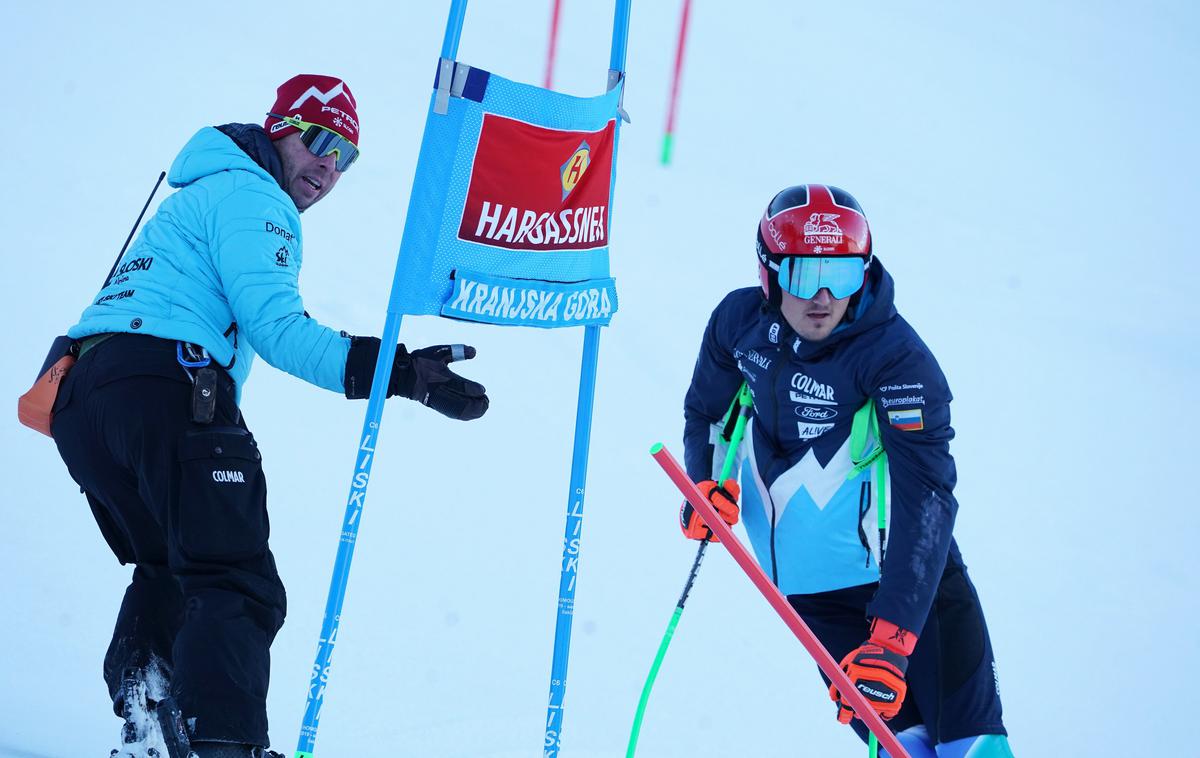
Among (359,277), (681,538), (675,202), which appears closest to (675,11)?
(675,202)

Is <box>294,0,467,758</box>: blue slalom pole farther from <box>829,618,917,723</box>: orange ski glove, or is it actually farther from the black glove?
<box>829,618,917,723</box>: orange ski glove

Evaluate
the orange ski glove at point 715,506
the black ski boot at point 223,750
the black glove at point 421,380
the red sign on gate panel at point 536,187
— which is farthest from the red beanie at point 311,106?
the black ski boot at point 223,750

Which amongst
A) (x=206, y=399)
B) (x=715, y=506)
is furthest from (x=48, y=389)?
(x=715, y=506)

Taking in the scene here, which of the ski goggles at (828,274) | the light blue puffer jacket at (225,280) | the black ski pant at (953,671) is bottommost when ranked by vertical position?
the black ski pant at (953,671)

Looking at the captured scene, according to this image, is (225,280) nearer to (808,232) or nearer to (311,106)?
(311,106)

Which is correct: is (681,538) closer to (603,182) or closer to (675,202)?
(603,182)

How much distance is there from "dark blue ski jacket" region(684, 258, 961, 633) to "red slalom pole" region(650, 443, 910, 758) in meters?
0.18

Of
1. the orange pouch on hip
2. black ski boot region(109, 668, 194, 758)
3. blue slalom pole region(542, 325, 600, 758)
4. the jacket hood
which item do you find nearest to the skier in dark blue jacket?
blue slalom pole region(542, 325, 600, 758)

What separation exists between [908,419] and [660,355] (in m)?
5.22

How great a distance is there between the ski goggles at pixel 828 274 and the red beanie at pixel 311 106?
117 cm

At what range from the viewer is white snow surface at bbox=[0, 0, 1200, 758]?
3.99m

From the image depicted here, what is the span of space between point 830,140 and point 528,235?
42.8ft

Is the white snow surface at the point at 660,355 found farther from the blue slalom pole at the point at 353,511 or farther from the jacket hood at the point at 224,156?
the jacket hood at the point at 224,156

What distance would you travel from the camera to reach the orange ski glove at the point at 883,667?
2467 mm
